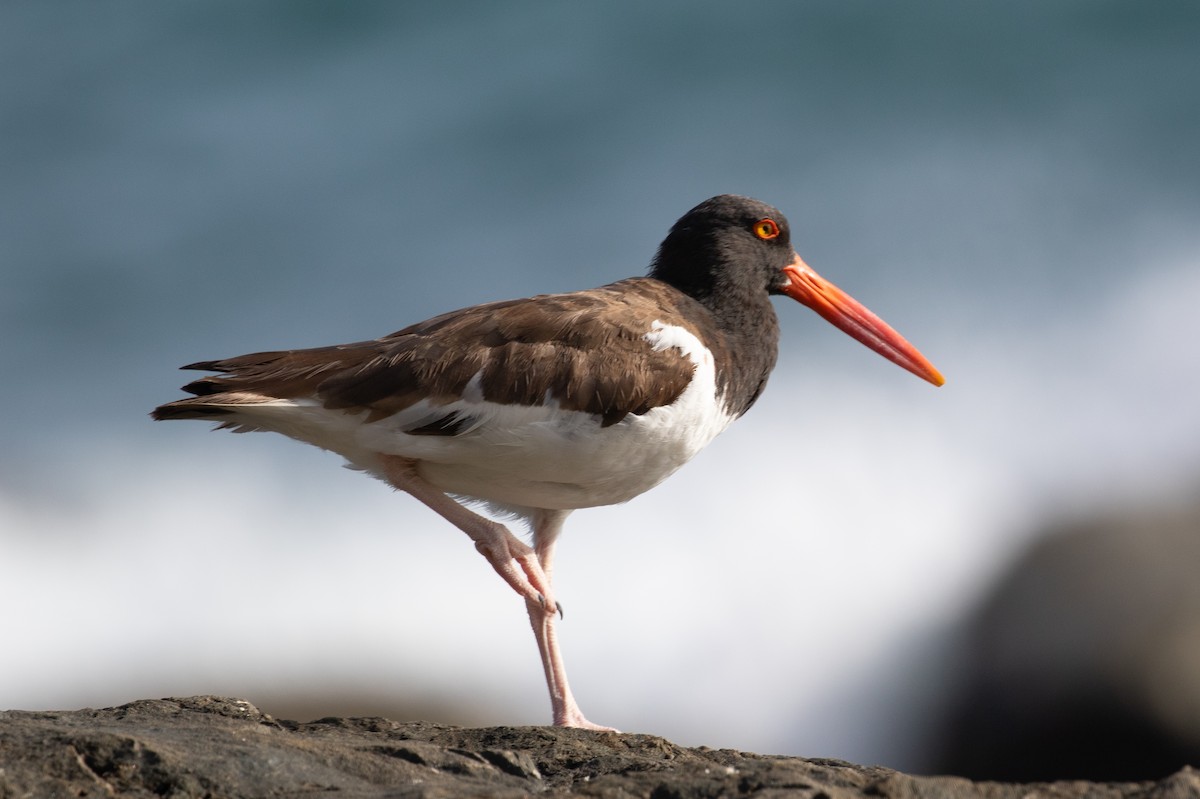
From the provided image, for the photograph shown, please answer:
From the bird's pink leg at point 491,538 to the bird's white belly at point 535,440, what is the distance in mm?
65

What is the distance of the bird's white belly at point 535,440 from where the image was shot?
185 inches

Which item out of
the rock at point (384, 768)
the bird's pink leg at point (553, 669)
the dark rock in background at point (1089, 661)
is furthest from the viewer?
the dark rock in background at point (1089, 661)

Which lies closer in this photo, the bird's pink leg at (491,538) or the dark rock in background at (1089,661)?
the bird's pink leg at (491,538)

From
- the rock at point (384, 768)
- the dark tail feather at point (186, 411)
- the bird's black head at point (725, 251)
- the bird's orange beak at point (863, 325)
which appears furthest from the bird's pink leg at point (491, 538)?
the bird's orange beak at point (863, 325)

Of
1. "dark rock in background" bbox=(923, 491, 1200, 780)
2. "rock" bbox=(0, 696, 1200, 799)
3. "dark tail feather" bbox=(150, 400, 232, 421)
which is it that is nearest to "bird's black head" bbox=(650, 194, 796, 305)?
"dark tail feather" bbox=(150, 400, 232, 421)

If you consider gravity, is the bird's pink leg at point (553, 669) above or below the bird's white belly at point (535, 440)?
below

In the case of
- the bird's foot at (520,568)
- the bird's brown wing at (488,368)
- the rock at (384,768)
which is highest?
the bird's brown wing at (488,368)

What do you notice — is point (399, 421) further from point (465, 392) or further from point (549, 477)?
point (549, 477)

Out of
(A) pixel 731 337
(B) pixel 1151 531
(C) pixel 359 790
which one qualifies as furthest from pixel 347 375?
(B) pixel 1151 531

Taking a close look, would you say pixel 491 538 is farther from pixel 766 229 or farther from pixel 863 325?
pixel 863 325

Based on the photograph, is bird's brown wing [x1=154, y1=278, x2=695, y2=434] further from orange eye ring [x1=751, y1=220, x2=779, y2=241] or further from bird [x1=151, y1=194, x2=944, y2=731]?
orange eye ring [x1=751, y1=220, x2=779, y2=241]

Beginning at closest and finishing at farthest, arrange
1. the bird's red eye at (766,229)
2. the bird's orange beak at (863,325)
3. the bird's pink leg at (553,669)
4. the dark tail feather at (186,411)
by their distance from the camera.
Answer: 1. the dark tail feather at (186,411)
2. the bird's pink leg at (553,669)
3. the bird's red eye at (766,229)
4. the bird's orange beak at (863,325)

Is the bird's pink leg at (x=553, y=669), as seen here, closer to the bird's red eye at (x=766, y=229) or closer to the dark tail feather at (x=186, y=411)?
the dark tail feather at (x=186, y=411)

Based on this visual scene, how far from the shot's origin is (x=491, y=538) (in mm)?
4746
